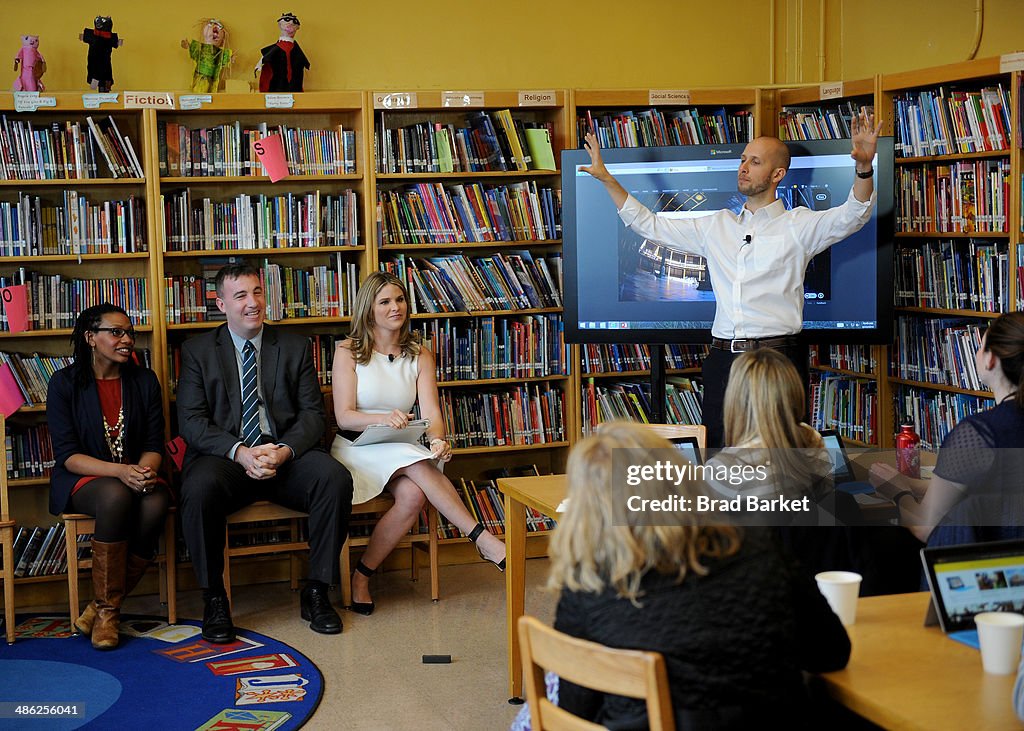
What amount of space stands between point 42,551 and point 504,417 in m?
2.11

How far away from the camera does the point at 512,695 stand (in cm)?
367

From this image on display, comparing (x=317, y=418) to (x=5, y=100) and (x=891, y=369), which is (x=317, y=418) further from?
(x=891, y=369)

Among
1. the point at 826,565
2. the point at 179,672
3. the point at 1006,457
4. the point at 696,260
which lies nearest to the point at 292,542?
the point at 179,672

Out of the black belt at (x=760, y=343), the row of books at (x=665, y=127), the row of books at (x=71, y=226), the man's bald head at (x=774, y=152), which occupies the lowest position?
the black belt at (x=760, y=343)

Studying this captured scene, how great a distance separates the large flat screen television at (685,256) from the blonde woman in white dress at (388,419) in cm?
73

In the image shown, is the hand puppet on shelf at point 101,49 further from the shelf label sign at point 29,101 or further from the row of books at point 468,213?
the row of books at point 468,213

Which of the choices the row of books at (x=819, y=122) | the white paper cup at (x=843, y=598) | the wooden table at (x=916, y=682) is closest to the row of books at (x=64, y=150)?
the row of books at (x=819, y=122)

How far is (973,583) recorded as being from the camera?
6.84ft

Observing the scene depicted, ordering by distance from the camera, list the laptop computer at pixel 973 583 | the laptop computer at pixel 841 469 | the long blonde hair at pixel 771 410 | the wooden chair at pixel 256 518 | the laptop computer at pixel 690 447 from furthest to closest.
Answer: the wooden chair at pixel 256 518 < the laptop computer at pixel 841 469 < the laptop computer at pixel 690 447 < the long blonde hair at pixel 771 410 < the laptop computer at pixel 973 583

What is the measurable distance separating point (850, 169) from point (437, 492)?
2167 millimetres

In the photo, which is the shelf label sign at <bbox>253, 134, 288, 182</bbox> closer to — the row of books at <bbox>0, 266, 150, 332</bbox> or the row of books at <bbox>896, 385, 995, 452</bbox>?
the row of books at <bbox>0, 266, 150, 332</bbox>

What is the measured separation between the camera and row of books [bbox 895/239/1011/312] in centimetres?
458

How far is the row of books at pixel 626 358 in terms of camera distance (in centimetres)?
536

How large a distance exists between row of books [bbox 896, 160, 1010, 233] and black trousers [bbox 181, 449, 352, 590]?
2651 mm
